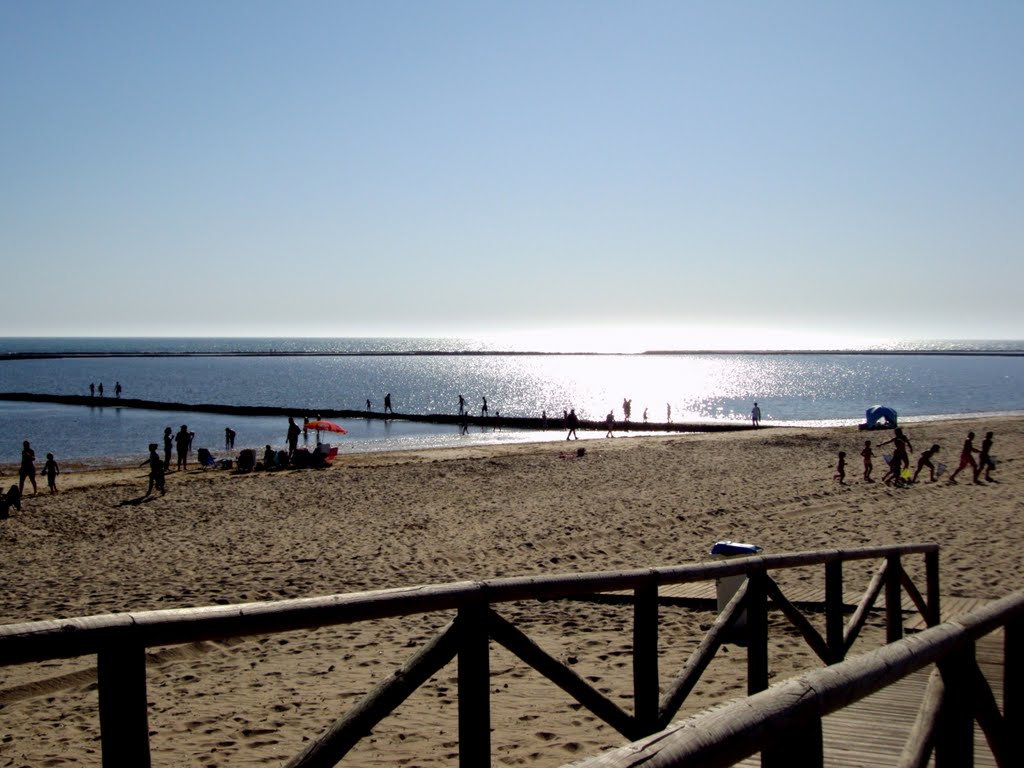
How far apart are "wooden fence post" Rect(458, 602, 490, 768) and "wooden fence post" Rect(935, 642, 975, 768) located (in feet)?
4.32

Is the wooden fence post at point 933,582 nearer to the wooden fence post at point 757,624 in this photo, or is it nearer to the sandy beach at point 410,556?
the sandy beach at point 410,556

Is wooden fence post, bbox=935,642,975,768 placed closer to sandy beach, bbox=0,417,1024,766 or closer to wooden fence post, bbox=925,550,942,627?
sandy beach, bbox=0,417,1024,766

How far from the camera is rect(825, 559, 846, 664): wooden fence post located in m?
5.70

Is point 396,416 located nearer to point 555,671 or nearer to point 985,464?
point 985,464

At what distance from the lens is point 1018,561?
456 inches

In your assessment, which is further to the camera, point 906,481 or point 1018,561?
point 906,481

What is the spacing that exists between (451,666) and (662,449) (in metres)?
26.1

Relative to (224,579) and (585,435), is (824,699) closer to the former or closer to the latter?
(224,579)

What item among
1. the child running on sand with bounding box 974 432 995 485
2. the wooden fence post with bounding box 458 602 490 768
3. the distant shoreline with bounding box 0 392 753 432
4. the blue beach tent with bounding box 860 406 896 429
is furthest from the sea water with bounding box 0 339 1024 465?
the wooden fence post with bounding box 458 602 490 768

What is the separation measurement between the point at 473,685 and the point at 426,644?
0.71 feet

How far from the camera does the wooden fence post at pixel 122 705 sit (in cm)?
209

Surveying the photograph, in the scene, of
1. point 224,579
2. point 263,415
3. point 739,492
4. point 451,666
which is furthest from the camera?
point 263,415

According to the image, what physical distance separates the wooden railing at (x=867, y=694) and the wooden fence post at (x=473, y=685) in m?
1.09

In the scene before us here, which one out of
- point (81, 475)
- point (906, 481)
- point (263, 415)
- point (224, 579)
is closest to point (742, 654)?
point (224, 579)
